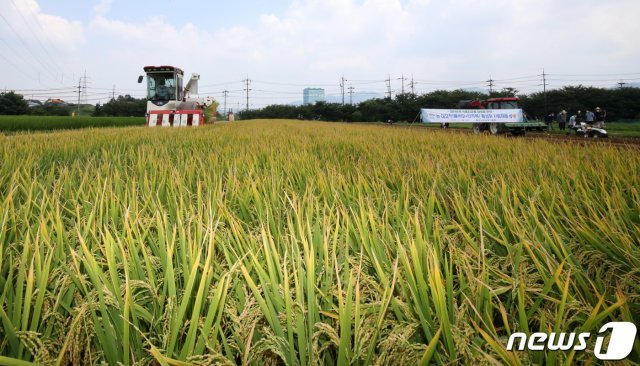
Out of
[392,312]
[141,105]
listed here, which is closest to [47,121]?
[392,312]

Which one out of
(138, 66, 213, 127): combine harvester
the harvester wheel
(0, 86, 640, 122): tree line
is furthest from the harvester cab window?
(0, 86, 640, 122): tree line

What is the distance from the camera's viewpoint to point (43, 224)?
1109mm

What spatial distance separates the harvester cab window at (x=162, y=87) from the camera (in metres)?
14.5

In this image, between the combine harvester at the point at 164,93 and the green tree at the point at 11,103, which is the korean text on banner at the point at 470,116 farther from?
the green tree at the point at 11,103

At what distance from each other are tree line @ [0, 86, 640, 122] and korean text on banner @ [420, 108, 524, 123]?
93.7 feet

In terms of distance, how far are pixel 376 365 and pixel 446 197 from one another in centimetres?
147

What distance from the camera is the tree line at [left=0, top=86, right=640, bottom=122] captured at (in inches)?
1375

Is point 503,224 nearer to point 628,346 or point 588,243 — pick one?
point 588,243

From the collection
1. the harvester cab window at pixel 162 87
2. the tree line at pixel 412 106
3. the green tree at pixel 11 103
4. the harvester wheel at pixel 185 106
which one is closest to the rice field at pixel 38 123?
the harvester cab window at pixel 162 87

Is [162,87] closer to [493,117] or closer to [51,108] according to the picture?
[493,117]

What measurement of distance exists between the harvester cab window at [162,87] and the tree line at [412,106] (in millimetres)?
32362

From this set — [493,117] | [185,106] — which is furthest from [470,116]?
[185,106]

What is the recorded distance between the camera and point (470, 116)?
13508 mm

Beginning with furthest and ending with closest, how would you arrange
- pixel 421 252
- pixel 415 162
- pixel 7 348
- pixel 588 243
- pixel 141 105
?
pixel 141 105, pixel 415 162, pixel 588 243, pixel 421 252, pixel 7 348
